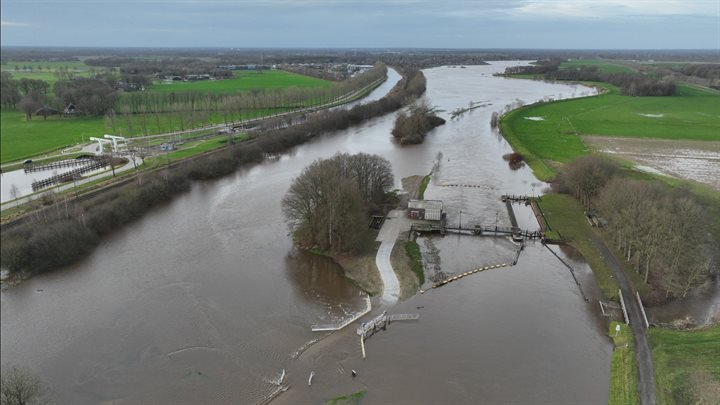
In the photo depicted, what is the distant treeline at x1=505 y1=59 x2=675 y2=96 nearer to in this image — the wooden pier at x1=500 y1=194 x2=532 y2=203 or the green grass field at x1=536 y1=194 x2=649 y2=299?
the green grass field at x1=536 y1=194 x2=649 y2=299

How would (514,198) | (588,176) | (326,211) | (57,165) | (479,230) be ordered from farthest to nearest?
1. (57,165)
2. (514,198)
3. (588,176)
4. (479,230)
5. (326,211)

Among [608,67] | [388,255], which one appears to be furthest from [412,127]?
[608,67]

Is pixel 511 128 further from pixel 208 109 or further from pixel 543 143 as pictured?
pixel 208 109

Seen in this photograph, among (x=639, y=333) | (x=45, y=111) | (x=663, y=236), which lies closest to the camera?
(x=639, y=333)

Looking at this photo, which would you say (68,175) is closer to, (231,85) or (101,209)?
(101,209)

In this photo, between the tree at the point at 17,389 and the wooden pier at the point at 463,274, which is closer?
the tree at the point at 17,389

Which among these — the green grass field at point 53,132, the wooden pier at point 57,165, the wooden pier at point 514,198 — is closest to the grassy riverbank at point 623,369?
the wooden pier at point 514,198

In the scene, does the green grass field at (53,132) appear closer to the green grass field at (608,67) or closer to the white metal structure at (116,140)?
the white metal structure at (116,140)
